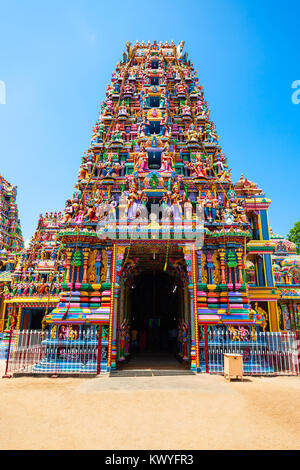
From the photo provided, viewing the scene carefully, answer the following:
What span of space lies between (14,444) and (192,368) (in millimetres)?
9113

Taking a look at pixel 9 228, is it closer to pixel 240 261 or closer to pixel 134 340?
pixel 134 340

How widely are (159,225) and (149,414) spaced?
359 inches

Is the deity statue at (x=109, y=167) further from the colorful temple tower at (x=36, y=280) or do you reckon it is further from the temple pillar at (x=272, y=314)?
the temple pillar at (x=272, y=314)

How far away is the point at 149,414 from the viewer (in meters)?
7.00

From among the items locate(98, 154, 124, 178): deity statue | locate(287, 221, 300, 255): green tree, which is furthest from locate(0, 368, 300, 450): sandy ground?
locate(287, 221, 300, 255): green tree

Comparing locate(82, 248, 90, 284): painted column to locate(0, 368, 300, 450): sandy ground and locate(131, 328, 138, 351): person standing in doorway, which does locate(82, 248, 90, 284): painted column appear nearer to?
locate(0, 368, 300, 450): sandy ground

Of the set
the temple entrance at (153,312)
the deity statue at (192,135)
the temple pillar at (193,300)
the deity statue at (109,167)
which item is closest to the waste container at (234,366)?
the temple pillar at (193,300)

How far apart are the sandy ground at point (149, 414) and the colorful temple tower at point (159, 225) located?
116 inches

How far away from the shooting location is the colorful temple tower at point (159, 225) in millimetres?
14062

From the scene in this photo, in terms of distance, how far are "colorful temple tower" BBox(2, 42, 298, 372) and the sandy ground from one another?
296 centimetres

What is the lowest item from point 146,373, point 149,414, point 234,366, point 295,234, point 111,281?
point 146,373

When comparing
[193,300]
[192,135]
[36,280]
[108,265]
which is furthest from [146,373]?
[36,280]
